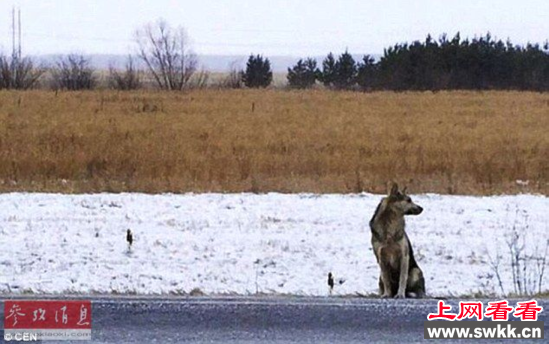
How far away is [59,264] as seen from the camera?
12.4 meters

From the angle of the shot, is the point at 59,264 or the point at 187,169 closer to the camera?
the point at 59,264

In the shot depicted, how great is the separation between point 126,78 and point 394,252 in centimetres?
6595

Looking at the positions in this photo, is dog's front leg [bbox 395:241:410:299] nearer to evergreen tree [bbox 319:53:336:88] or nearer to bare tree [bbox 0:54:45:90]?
bare tree [bbox 0:54:45:90]

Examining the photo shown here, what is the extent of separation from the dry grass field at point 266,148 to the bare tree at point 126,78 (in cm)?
3079

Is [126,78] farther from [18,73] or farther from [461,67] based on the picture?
[461,67]

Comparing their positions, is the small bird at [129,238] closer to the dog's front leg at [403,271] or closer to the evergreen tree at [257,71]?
the dog's front leg at [403,271]

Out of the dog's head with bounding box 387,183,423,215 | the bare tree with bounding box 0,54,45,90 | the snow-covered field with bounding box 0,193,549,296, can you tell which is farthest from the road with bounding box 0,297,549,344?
the bare tree with bounding box 0,54,45,90

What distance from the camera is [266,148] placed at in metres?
24.4

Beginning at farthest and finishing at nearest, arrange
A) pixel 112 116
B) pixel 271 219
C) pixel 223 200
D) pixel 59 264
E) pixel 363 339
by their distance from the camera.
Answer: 1. pixel 112 116
2. pixel 223 200
3. pixel 271 219
4. pixel 59 264
5. pixel 363 339

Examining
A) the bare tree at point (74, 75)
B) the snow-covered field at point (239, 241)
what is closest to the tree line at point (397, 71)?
the bare tree at point (74, 75)

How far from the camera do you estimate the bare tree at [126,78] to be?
71.6 meters

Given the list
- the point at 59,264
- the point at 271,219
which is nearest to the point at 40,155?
the point at 271,219

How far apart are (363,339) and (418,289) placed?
1.70m

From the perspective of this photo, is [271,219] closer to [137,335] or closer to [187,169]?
[187,169]
